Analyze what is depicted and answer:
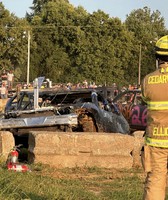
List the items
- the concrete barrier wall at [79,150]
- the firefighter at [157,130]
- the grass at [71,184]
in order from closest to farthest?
1. the firefighter at [157,130]
2. the grass at [71,184]
3. the concrete barrier wall at [79,150]

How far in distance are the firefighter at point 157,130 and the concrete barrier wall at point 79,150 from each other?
14.5 ft

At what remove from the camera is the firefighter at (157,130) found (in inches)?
188

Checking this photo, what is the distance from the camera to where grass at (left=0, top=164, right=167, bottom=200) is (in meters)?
6.34

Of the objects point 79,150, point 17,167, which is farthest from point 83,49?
point 17,167

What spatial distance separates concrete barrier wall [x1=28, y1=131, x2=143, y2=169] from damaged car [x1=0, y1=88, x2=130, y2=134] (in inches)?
64.5

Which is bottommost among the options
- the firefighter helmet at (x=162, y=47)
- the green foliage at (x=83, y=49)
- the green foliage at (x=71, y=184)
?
the green foliage at (x=71, y=184)

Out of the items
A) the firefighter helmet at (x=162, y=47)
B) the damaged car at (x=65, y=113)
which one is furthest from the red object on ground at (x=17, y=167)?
the firefighter helmet at (x=162, y=47)

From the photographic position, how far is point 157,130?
487 centimetres

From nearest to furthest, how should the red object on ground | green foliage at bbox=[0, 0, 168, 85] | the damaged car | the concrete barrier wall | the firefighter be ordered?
the firefighter < the red object on ground < the concrete barrier wall < the damaged car < green foliage at bbox=[0, 0, 168, 85]

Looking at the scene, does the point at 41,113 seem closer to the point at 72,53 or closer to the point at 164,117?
the point at 164,117

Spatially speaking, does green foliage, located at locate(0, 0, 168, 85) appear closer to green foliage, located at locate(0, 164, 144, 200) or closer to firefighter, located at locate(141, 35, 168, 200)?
green foliage, located at locate(0, 164, 144, 200)

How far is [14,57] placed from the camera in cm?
5472

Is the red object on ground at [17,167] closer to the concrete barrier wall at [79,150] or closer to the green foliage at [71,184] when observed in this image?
the green foliage at [71,184]

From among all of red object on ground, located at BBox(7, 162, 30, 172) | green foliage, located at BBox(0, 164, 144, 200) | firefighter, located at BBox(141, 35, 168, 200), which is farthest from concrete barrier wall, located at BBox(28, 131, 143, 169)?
firefighter, located at BBox(141, 35, 168, 200)
